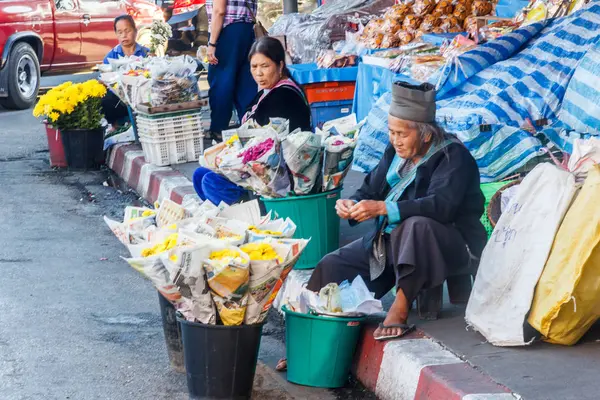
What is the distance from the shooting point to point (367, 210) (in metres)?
4.22

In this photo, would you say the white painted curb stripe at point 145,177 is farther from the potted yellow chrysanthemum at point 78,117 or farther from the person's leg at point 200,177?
the person's leg at point 200,177

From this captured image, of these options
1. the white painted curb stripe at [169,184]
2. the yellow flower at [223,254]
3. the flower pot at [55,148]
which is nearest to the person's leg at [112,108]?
the flower pot at [55,148]

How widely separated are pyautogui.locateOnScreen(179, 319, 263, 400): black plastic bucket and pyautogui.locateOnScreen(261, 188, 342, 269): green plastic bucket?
1209 mm

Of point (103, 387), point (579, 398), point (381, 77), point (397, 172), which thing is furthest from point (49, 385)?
point (381, 77)

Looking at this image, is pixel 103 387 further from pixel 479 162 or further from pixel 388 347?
pixel 479 162

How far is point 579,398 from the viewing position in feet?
11.6

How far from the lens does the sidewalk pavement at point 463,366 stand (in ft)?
11.9

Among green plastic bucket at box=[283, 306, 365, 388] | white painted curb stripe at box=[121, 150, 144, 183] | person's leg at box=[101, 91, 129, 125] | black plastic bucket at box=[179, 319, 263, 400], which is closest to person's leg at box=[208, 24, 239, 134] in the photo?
white painted curb stripe at box=[121, 150, 144, 183]

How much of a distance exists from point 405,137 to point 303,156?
33.5 inches

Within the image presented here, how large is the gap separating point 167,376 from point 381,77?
4.00 metres

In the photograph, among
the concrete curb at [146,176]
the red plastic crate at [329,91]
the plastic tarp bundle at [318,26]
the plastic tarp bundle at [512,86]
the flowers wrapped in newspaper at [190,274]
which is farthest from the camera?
the plastic tarp bundle at [318,26]

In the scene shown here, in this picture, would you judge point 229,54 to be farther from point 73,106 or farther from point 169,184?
point 73,106

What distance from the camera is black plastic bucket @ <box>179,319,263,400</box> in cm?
400

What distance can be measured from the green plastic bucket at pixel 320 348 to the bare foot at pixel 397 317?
0.10m
